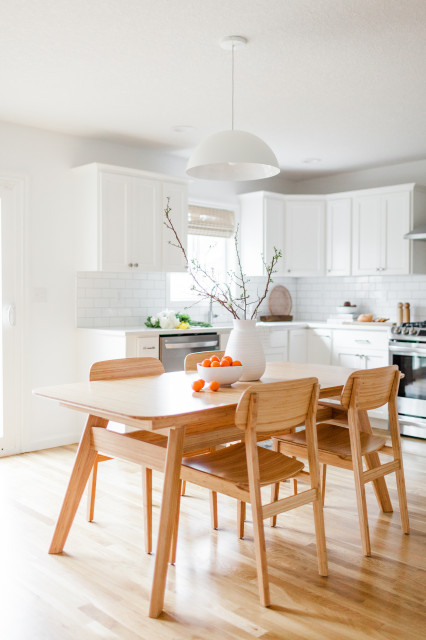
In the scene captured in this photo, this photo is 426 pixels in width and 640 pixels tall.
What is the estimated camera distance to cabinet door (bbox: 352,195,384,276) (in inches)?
237

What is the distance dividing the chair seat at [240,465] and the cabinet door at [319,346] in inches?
129

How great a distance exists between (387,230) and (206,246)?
71.4 inches

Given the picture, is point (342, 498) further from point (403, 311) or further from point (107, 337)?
point (403, 311)

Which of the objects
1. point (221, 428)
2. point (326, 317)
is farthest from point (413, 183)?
point (221, 428)

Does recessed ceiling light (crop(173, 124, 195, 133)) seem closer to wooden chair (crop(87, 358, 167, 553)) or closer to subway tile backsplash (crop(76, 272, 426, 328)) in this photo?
subway tile backsplash (crop(76, 272, 426, 328))

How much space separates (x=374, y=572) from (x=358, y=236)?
13.3 feet

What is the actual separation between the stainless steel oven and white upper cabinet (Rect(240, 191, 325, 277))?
1397mm

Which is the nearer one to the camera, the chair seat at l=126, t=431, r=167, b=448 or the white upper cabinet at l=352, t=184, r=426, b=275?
the chair seat at l=126, t=431, r=167, b=448

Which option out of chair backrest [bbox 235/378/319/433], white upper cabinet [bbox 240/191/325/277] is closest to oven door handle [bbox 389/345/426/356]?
white upper cabinet [bbox 240/191/325/277]

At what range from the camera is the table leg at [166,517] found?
7.65 ft

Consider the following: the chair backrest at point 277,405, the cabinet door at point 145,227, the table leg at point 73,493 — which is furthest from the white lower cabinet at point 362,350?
the table leg at point 73,493

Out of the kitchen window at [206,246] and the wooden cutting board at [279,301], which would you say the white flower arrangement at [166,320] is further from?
the wooden cutting board at [279,301]

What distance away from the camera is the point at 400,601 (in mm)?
2439

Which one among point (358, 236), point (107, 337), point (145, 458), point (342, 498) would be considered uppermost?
point (358, 236)
